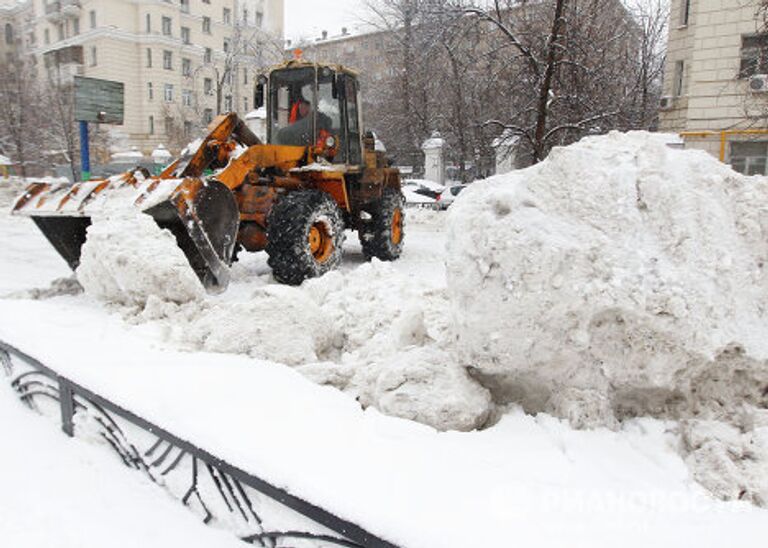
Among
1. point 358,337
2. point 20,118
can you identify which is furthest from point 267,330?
point 20,118

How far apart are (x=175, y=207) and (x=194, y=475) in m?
3.46

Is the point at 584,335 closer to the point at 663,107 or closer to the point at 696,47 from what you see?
the point at 696,47

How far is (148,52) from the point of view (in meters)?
44.4

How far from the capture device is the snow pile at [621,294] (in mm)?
2432

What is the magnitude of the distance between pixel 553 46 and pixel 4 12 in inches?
2338

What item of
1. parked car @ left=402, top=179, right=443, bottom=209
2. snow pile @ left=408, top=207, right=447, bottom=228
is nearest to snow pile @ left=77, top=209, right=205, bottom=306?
snow pile @ left=408, top=207, right=447, bottom=228

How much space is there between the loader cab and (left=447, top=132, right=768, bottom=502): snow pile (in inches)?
213

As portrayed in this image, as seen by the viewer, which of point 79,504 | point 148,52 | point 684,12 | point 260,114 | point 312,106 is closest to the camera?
point 79,504

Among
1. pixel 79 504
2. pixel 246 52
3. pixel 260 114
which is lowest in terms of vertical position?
pixel 79 504

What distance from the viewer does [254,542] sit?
219 centimetres

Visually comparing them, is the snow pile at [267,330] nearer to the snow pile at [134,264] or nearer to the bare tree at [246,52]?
the snow pile at [134,264]

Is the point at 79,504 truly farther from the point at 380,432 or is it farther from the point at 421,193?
the point at 421,193

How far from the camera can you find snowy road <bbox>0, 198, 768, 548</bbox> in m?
1.78

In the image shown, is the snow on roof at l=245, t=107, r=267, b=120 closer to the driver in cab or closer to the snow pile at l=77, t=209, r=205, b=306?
the driver in cab
